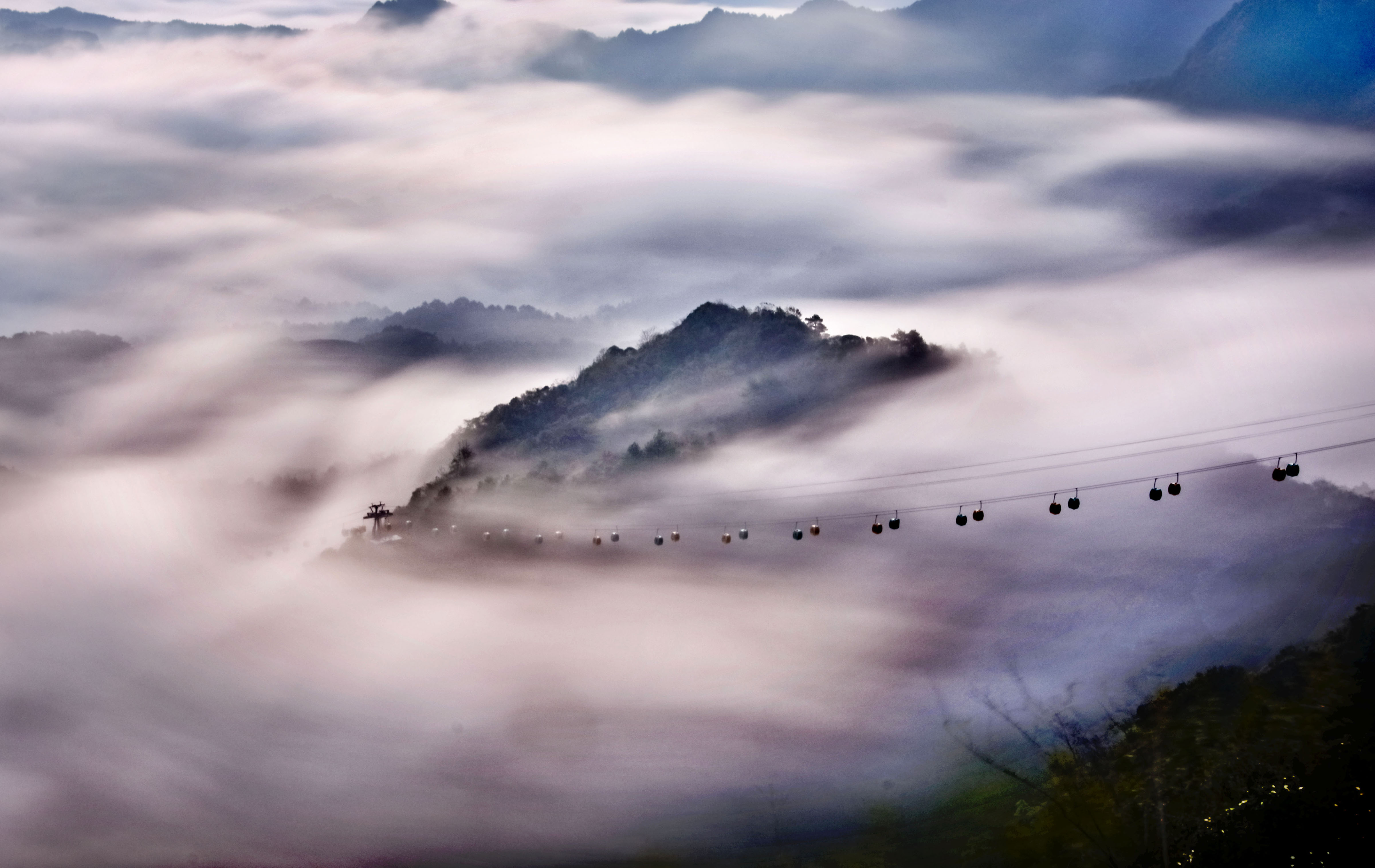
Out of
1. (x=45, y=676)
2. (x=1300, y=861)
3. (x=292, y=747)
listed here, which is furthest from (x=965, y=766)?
(x=45, y=676)

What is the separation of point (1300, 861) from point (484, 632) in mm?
103315

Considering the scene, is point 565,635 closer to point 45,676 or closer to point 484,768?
point 484,768

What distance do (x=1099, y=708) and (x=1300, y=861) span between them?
119 feet

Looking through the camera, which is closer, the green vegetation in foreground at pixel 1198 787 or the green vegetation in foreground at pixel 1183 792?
the green vegetation in foreground at pixel 1198 787

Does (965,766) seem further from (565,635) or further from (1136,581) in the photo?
(565,635)

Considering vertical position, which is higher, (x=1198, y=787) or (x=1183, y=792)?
(x=1198, y=787)

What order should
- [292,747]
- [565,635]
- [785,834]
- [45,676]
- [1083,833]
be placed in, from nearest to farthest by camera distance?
1. [1083,833]
2. [785,834]
3. [292,747]
4. [565,635]
5. [45,676]

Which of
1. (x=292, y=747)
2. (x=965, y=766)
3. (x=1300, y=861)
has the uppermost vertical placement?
(x=292, y=747)

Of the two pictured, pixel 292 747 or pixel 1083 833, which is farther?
pixel 292 747

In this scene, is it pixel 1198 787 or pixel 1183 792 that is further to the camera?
pixel 1183 792

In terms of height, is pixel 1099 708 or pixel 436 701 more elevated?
pixel 436 701

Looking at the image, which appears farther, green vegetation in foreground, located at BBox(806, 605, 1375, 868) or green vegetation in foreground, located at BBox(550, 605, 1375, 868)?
green vegetation in foreground, located at BBox(550, 605, 1375, 868)

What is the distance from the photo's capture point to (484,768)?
15088 cm

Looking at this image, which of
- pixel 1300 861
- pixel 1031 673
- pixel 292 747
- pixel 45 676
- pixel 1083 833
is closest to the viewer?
pixel 1300 861
